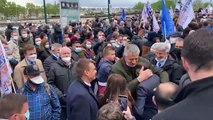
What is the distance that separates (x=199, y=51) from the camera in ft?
6.53

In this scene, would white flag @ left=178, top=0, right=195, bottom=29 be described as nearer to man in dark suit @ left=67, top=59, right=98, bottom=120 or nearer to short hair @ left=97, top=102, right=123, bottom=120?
man in dark suit @ left=67, top=59, right=98, bottom=120

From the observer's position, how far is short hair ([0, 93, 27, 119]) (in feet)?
9.87

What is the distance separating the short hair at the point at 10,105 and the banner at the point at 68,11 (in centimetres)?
760

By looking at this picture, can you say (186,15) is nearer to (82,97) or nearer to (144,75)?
(144,75)

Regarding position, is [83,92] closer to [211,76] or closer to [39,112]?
[39,112]

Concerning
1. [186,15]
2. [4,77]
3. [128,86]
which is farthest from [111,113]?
[186,15]

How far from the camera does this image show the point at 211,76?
194 centimetres

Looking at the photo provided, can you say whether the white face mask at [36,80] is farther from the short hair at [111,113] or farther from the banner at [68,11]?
the banner at [68,11]

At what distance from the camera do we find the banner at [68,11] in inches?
428

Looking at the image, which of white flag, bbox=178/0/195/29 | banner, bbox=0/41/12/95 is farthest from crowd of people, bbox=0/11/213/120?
white flag, bbox=178/0/195/29

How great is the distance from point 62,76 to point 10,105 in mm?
3093

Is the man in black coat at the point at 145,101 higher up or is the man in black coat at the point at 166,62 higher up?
the man in black coat at the point at 166,62

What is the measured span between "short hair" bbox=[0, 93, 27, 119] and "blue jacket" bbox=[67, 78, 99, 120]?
3.31 ft

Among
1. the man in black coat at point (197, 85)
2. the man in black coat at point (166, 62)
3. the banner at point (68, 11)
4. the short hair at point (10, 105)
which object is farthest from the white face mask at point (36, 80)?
the banner at point (68, 11)
